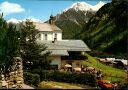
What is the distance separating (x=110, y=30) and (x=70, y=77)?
90542mm

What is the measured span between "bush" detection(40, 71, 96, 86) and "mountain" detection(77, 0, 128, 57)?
180ft

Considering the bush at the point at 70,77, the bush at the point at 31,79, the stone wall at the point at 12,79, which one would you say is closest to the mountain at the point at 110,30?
the bush at the point at 70,77

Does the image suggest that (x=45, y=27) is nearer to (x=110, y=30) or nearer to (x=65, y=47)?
(x=65, y=47)

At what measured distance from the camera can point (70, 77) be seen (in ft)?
140

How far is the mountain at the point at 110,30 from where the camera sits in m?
110

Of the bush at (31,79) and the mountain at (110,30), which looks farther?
the mountain at (110,30)

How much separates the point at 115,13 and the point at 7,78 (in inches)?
5142

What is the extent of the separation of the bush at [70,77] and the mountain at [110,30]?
180ft

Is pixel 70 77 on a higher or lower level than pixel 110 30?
lower

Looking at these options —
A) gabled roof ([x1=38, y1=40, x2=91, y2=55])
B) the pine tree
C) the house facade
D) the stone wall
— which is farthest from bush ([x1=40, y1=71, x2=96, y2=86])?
the stone wall

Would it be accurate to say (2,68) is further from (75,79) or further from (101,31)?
(101,31)

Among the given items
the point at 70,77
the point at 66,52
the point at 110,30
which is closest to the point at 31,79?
the point at 70,77

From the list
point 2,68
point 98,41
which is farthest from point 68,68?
point 98,41

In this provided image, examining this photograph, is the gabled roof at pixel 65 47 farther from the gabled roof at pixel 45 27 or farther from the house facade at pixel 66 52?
the gabled roof at pixel 45 27
